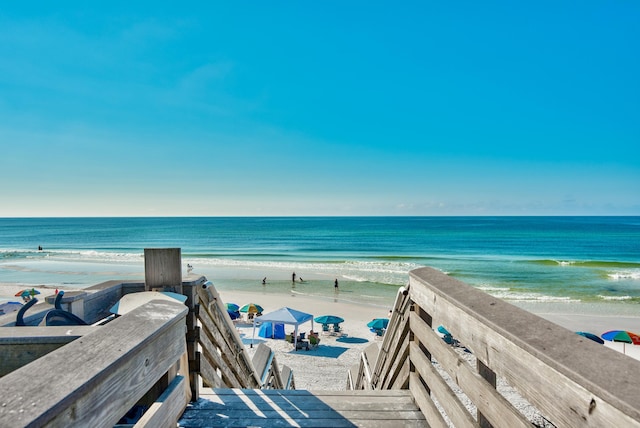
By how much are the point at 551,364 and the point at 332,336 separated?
57.0ft

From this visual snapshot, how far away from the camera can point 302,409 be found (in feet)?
10.4

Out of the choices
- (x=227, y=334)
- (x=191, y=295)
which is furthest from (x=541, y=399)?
(x=227, y=334)

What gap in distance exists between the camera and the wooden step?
2.88 m

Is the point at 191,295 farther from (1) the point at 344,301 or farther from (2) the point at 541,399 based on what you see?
(1) the point at 344,301

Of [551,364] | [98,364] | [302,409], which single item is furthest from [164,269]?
[551,364]

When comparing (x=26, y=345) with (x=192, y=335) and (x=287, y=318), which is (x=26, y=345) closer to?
(x=192, y=335)

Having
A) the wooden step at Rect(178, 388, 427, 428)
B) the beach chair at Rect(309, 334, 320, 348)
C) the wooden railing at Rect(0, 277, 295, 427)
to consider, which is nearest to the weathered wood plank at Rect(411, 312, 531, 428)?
the wooden step at Rect(178, 388, 427, 428)

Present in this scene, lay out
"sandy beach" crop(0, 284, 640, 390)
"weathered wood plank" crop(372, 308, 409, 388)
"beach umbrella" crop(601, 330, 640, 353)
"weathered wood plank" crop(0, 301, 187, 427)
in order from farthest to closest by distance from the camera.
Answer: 1. "beach umbrella" crop(601, 330, 640, 353)
2. "sandy beach" crop(0, 284, 640, 390)
3. "weathered wood plank" crop(372, 308, 409, 388)
4. "weathered wood plank" crop(0, 301, 187, 427)

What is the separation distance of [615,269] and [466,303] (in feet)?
153

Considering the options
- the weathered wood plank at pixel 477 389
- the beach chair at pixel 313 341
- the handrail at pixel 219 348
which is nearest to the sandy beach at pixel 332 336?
the beach chair at pixel 313 341

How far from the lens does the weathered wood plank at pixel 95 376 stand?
944mm

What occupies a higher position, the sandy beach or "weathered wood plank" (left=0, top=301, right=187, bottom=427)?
"weathered wood plank" (left=0, top=301, right=187, bottom=427)

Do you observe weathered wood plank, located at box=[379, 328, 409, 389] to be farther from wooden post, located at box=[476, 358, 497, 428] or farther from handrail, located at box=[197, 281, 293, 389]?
handrail, located at box=[197, 281, 293, 389]

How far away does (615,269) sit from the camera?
1505 inches
